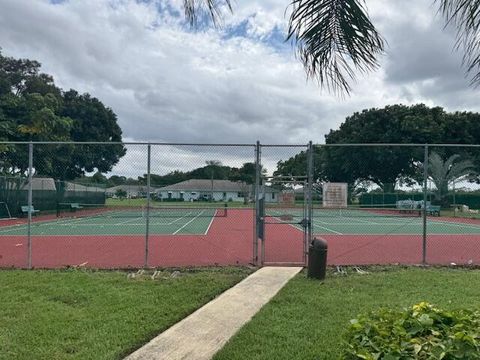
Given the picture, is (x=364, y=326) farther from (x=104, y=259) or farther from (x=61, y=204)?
(x=61, y=204)

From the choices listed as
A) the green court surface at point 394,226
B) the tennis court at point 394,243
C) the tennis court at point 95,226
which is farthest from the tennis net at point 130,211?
the green court surface at point 394,226

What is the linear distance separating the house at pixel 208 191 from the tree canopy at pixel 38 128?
10103 mm

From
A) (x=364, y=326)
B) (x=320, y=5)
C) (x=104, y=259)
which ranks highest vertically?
(x=320, y=5)

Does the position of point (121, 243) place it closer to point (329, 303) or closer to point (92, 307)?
point (92, 307)

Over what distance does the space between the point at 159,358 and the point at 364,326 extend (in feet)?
7.98

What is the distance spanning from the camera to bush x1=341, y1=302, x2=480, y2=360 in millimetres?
2797

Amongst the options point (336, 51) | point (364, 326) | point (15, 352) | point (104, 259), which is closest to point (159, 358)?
point (15, 352)

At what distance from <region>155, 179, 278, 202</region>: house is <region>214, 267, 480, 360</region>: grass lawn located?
284cm

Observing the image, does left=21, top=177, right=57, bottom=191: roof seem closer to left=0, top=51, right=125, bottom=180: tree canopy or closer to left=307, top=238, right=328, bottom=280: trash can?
left=0, top=51, right=125, bottom=180: tree canopy

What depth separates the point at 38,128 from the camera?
31328mm

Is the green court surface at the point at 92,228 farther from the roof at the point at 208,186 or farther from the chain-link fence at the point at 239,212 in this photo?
the roof at the point at 208,186

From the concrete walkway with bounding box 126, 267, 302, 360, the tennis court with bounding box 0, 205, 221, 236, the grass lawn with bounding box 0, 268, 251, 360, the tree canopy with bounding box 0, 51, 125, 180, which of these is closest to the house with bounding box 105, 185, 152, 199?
the grass lawn with bounding box 0, 268, 251, 360

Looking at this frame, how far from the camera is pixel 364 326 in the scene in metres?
3.35

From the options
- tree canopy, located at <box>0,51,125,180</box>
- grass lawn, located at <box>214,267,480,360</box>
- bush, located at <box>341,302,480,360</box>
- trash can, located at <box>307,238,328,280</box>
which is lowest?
grass lawn, located at <box>214,267,480,360</box>
